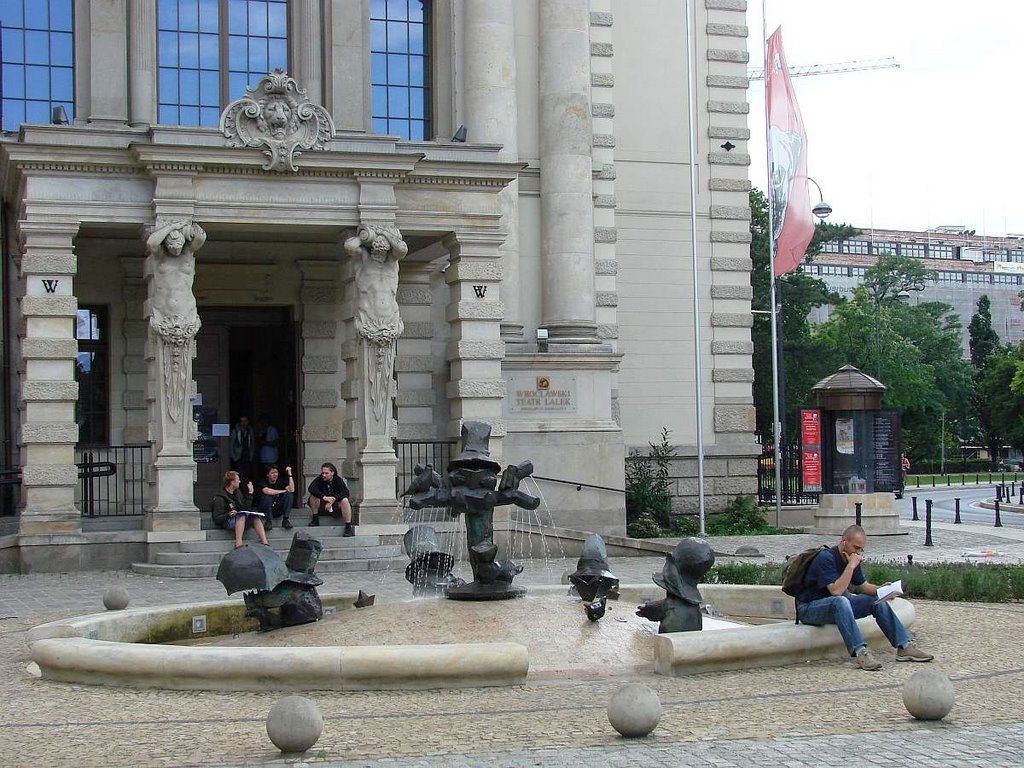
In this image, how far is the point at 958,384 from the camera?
107m

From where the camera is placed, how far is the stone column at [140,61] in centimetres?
2758

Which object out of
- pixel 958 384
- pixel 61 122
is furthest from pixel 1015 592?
pixel 958 384

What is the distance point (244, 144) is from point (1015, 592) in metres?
13.5

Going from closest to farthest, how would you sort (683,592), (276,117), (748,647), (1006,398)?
(748,647) → (683,592) → (276,117) → (1006,398)

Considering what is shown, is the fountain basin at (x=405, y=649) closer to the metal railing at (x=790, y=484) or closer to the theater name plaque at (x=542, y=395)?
the theater name plaque at (x=542, y=395)

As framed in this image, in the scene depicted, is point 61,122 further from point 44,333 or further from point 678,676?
point 678,676

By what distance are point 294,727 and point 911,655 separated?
21.1 feet

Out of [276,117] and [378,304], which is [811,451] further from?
[276,117]

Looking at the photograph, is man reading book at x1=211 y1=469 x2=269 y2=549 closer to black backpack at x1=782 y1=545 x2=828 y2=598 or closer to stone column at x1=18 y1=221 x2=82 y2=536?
stone column at x1=18 y1=221 x2=82 y2=536

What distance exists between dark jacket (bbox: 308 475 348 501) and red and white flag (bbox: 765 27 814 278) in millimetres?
13429

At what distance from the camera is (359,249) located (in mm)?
24453

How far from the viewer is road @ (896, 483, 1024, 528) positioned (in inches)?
1641

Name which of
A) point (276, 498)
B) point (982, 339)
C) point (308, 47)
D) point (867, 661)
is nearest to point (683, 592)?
point (867, 661)

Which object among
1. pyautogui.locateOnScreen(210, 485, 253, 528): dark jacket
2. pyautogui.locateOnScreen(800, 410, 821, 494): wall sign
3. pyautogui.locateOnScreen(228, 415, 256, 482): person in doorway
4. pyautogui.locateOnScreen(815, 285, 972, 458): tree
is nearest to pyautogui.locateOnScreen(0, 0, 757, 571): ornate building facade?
pyautogui.locateOnScreen(210, 485, 253, 528): dark jacket
